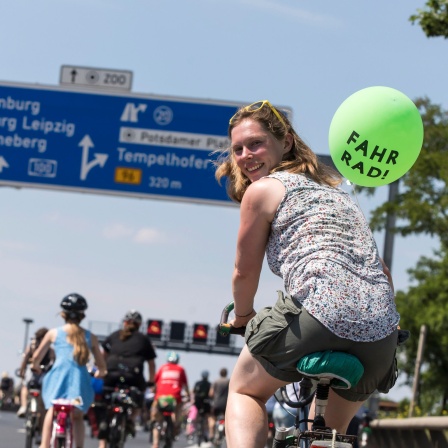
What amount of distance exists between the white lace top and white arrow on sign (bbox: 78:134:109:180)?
1784 centimetres

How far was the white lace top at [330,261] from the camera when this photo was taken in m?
5.24

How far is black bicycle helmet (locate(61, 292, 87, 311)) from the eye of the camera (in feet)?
45.1

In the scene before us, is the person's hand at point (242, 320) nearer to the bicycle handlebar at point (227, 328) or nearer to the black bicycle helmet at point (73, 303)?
the bicycle handlebar at point (227, 328)

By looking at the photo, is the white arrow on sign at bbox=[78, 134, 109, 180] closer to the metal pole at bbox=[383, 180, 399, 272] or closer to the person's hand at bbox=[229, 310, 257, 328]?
the metal pole at bbox=[383, 180, 399, 272]

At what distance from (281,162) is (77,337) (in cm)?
825

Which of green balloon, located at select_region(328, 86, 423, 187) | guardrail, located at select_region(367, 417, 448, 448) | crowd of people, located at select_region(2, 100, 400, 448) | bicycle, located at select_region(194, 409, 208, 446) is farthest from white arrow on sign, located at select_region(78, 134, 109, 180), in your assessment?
crowd of people, located at select_region(2, 100, 400, 448)

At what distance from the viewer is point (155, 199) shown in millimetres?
23438

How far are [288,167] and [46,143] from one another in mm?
18003

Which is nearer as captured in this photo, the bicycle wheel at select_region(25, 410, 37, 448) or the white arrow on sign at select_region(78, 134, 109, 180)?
the bicycle wheel at select_region(25, 410, 37, 448)

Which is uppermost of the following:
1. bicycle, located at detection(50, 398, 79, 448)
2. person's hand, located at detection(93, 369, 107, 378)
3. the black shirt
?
the black shirt

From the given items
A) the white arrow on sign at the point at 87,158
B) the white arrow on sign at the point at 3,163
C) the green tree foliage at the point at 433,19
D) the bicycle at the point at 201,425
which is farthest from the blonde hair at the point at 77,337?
the bicycle at the point at 201,425

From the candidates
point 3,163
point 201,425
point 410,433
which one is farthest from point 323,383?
point 201,425

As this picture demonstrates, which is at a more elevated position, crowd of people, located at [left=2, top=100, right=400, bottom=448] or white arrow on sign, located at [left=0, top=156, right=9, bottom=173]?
white arrow on sign, located at [left=0, top=156, right=9, bottom=173]

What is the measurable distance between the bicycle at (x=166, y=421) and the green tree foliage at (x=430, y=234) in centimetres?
1812
